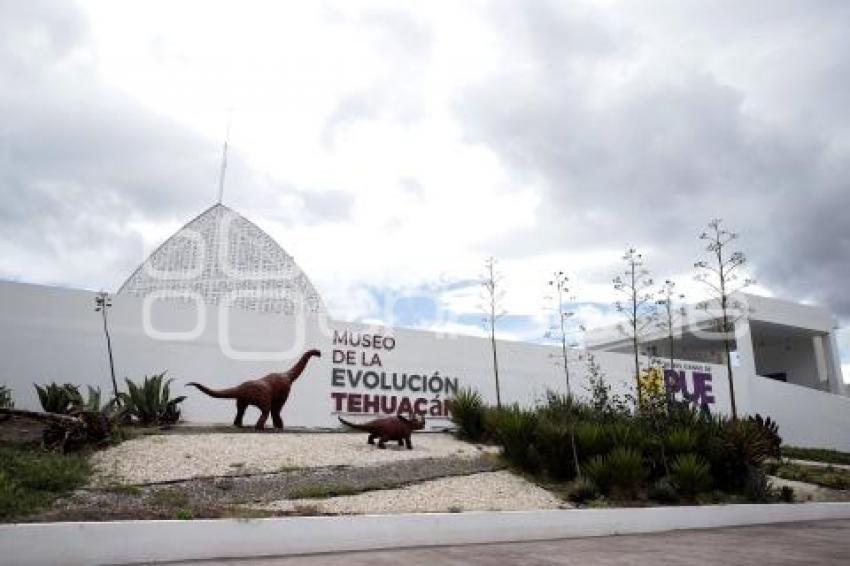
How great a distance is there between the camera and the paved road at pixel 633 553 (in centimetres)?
587

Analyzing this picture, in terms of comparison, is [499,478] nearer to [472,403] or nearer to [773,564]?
[472,403]

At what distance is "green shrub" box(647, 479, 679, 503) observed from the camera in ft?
34.7

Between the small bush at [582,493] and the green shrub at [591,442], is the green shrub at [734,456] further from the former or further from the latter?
the small bush at [582,493]

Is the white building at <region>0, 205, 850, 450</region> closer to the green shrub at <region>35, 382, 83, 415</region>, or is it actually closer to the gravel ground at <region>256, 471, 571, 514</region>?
the green shrub at <region>35, 382, 83, 415</region>

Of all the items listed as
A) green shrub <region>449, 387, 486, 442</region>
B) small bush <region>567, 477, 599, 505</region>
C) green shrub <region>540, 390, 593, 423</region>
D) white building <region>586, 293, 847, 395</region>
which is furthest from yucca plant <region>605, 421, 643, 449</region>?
white building <region>586, 293, 847, 395</region>

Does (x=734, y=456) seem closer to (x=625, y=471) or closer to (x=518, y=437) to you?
(x=625, y=471)

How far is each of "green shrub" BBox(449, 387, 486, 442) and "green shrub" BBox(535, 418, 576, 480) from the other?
309 centimetres

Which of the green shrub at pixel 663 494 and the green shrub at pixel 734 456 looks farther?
the green shrub at pixel 734 456

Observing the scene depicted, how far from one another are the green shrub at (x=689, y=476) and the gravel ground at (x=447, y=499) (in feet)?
7.33

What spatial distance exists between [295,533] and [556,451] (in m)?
6.14

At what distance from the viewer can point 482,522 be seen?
25.0ft

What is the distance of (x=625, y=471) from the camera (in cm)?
1053

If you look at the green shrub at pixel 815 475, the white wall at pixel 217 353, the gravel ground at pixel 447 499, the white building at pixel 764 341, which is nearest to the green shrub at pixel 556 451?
the gravel ground at pixel 447 499

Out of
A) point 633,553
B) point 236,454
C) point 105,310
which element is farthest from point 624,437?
point 105,310
